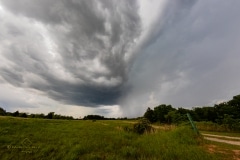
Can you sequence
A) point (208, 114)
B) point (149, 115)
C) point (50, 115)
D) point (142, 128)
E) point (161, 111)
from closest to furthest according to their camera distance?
point (142, 128), point (208, 114), point (50, 115), point (161, 111), point (149, 115)

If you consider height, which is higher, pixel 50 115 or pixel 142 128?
pixel 50 115

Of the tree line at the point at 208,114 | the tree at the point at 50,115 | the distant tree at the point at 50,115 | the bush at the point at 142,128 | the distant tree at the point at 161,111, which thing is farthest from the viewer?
the distant tree at the point at 161,111

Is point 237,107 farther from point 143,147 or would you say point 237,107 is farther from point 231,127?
point 143,147

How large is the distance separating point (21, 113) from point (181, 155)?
7936 cm

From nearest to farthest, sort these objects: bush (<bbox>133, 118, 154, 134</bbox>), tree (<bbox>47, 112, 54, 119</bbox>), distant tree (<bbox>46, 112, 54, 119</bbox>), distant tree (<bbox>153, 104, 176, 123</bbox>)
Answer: bush (<bbox>133, 118, 154, 134</bbox>) → distant tree (<bbox>46, 112, 54, 119</bbox>) → tree (<bbox>47, 112, 54, 119</bbox>) → distant tree (<bbox>153, 104, 176, 123</bbox>)

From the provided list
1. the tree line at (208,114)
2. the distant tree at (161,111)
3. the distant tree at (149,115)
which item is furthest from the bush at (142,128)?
the distant tree at (149,115)

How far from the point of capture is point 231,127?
33188 mm

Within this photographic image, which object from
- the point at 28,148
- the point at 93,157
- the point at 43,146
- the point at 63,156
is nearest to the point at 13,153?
the point at 28,148

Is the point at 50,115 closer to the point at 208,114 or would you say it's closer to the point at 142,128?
the point at 208,114

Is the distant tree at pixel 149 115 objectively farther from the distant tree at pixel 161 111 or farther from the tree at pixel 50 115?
the tree at pixel 50 115

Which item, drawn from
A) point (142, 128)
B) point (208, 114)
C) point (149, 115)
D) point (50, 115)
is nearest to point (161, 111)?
point (149, 115)

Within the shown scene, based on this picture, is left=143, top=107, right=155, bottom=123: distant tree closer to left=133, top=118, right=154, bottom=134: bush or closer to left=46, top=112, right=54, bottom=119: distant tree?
left=46, top=112, right=54, bottom=119: distant tree

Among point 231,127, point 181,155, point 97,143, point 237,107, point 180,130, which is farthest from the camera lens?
point 237,107

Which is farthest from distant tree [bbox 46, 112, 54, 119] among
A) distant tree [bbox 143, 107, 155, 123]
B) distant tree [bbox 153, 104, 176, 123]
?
distant tree [bbox 153, 104, 176, 123]
